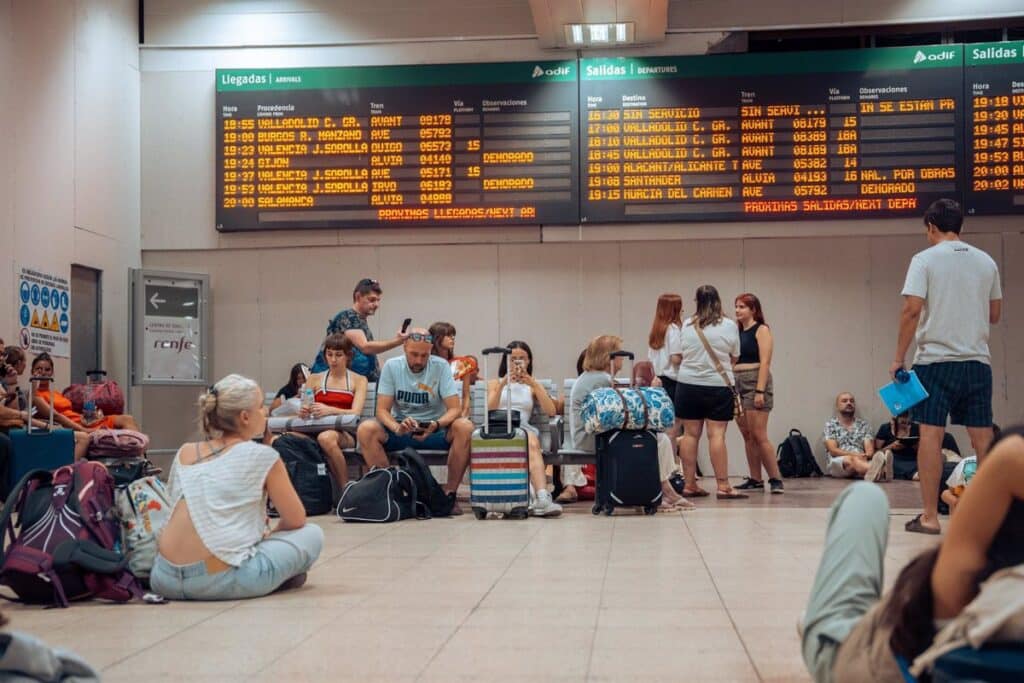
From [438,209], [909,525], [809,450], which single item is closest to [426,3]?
[438,209]

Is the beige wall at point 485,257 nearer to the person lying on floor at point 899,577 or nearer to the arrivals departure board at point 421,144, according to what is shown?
the arrivals departure board at point 421,144

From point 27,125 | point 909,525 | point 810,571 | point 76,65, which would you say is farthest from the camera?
point 76,65

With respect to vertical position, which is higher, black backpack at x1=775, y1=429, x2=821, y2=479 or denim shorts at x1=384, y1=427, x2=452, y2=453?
denim shorts at x1=384, y1=427, x2=452, y2=453

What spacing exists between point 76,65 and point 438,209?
146 inches

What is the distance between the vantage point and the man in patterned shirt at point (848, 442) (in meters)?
12.0

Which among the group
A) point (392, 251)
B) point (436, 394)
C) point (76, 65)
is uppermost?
point (76, 65)

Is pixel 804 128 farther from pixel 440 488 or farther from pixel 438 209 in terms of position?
pixel 440 488

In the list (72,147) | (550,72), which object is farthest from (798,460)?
(72,147)

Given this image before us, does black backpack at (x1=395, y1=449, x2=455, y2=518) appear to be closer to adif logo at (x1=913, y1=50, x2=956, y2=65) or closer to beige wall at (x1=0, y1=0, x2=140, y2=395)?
beige wall at (x1=0, y1=0, x2=140, y2=395)

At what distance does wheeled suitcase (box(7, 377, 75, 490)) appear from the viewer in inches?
329

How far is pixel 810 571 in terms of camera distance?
211 inches

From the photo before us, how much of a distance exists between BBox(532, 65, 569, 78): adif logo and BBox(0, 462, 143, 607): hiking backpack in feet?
27.4

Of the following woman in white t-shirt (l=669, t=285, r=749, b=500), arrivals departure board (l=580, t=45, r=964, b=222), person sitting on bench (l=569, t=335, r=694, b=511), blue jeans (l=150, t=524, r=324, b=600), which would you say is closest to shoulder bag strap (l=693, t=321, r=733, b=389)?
woman in white t-shirt (l=669, t=285, r=749, b=500)

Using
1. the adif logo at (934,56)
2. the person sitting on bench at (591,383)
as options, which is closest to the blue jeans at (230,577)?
the person sitting on bench at (591,383)
